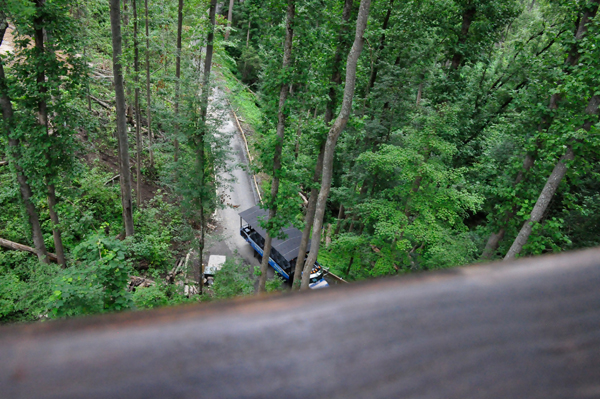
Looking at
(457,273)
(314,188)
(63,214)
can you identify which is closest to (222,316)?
(457,273)

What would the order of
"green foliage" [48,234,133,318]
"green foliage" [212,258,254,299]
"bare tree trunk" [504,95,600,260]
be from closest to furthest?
"green foliage" [48,234,133,318]
"bare tree trunk" [504,95,600,260]
"green foliage" [212,258,254,299]

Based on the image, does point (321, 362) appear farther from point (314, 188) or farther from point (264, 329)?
point (314, 188)

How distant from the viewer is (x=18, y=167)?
28.3 ft

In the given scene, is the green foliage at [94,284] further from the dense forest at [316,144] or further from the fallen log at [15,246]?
the fallen log at [15,246]

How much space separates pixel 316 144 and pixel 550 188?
5.24 metres

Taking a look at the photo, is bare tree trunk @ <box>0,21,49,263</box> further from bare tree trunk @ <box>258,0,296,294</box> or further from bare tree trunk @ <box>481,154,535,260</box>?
bare tree trunk @ <box>481,154,535,260</box>

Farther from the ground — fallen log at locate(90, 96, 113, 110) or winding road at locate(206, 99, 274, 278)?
fallen log at locate(90, 96, 113, 110)

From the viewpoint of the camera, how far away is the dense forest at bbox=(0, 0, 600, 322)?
704 centimetres

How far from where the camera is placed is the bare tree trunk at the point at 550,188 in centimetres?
645

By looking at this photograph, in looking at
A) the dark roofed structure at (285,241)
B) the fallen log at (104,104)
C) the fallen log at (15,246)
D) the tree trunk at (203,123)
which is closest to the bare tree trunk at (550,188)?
the dark roofed structure at (285,241)

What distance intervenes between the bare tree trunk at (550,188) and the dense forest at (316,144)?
3cm

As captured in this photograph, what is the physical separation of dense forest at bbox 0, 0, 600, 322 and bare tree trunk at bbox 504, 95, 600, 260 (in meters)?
0.03

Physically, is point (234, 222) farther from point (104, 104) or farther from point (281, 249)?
point (104, 104)

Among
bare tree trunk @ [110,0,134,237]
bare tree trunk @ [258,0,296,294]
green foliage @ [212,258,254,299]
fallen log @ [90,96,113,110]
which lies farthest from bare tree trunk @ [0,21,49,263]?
fallen log @ [90,96,113,110]
